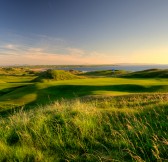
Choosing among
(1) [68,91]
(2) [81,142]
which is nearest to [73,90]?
(1) [68,91]

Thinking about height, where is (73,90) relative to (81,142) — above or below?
below

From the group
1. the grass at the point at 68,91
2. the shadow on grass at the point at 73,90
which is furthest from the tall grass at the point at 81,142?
the shadow on grass at the point at 73,90

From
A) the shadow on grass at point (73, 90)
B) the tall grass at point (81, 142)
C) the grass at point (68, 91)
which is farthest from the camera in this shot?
the shadow on grass at point (73, 90)

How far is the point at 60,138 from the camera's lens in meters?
5.95

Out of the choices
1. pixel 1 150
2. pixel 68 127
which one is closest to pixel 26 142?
pixel 1 150

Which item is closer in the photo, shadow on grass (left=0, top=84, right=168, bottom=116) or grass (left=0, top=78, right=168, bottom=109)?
grass (left=0, top=78, right=168, bottom=109)

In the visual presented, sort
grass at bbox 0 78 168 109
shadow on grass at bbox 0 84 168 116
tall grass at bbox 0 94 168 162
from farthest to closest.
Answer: shadow on grass at bbox 0 84 168 116
grass at bbox 0 78 168 109
tall grass at bbox 0 94 168 162

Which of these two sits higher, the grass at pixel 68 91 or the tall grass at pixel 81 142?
the tall grass at pixel 81 142

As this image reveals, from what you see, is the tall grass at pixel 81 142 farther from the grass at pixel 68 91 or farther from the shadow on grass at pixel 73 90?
the shadow on grass at pixel 73 90

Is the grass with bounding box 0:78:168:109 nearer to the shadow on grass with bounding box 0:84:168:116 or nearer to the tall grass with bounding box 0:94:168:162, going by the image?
the shadow on grass with bounding box 0:84:168:116

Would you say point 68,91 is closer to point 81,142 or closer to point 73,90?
point 73,90

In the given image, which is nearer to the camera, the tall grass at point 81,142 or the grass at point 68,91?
the tall grass at point 81,142

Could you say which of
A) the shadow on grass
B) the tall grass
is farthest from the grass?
the tall grass

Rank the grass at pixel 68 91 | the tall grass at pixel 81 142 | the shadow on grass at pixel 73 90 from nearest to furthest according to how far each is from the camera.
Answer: the tall grass at pixel 81 142
the grass at pixel 68 91
the shadow on grass at pixel 73 90
